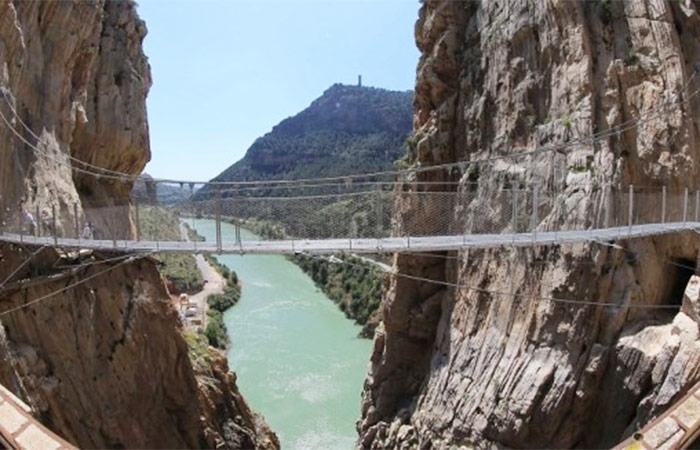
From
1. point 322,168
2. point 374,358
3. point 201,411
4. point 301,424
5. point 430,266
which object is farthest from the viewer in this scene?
point 322,168

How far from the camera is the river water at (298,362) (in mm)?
14992

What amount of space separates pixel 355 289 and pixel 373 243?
23.7 metres

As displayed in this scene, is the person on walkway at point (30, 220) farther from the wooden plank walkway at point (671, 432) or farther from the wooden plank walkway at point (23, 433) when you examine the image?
the wooden plank walkway at point (671, 432)

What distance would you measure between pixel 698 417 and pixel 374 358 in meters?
10.9

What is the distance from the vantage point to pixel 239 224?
690cm

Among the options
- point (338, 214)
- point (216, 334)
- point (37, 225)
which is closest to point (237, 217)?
point (338, 214)

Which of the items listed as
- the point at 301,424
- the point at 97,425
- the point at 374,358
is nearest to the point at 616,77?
the point at 374,358

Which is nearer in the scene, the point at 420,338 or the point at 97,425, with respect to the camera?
the point at 97,425

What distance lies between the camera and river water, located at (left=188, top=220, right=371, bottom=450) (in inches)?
590

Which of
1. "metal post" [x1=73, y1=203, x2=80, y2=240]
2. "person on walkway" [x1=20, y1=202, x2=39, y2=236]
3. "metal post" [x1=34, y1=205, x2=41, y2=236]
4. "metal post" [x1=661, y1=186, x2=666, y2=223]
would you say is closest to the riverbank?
"metal post" [x1=73, y1=203, x2=80, y2=240]

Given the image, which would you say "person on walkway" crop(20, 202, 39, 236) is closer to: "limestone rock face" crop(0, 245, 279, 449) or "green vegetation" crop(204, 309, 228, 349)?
"limestone rock face" crop(0, 245, 279, 449)

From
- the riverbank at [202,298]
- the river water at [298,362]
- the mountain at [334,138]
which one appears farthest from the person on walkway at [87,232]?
the mountain at [334,138]

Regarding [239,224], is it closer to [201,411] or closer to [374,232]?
[374,232]

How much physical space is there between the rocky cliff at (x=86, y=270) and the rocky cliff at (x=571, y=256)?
491 centimetres
